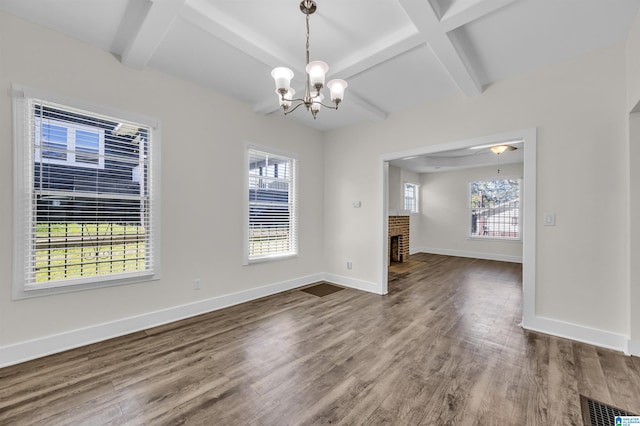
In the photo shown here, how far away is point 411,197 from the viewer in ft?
28.3

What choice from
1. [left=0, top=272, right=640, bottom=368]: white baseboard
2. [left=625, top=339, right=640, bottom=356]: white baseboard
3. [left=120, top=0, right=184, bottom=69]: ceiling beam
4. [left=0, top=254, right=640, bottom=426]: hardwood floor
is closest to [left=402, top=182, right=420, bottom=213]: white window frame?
[left=0, top=254, right=640, bottom=426]: hardwood floor

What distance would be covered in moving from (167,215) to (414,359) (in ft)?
9.81

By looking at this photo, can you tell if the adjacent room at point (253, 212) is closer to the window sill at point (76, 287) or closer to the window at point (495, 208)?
the window sill at point (76, 287)

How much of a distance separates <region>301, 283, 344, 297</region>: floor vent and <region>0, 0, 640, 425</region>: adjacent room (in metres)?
0.41

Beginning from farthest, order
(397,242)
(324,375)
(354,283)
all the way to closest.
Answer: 1. (397,242)
2. (354,283)
3. (324,375)

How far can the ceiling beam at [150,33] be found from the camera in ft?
6.55

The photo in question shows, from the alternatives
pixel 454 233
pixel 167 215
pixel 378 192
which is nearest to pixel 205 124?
pixel 167 215

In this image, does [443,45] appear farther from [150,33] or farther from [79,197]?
[79,197]

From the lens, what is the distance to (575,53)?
106 inches

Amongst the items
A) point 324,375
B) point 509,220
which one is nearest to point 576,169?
point 324,375

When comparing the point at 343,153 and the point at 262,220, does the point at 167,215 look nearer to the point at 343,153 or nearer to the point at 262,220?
the point at 262,220

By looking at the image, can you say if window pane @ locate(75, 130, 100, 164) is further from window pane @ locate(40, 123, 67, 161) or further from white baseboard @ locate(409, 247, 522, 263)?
white baseboard @ locate(409, 247, 522, 263)

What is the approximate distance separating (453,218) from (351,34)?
23.2 feet

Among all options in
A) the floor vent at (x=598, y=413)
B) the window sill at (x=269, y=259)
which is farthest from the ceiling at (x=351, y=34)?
the floor vent at (x=598, y=413)
